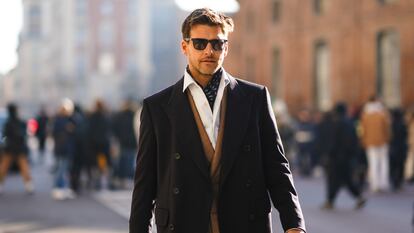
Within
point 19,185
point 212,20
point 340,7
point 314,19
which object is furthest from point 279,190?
point 314,19

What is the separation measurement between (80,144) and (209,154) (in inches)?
511

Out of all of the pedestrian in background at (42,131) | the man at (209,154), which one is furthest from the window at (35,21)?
the man at (209,154)

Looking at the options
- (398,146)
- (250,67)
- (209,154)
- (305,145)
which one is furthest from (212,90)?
(250,67)

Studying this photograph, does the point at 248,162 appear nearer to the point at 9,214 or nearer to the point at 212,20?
the point at 212,20

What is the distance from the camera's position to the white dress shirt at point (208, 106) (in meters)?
3.56

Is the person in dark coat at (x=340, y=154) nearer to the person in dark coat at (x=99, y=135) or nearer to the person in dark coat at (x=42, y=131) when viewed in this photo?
the person in dark coat at (x=99, y=135)

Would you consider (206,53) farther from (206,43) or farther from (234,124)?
(234,124)

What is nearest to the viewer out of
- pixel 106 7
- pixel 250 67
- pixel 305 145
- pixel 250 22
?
pixel 305 145

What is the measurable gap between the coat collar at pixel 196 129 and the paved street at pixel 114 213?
21.2ft

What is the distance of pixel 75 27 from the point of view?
102 meters

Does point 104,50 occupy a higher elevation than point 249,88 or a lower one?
higher

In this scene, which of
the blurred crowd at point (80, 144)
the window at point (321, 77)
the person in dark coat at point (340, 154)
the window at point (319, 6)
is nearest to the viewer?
the person in dark coat at point (340, 154)

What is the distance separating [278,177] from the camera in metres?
3.59

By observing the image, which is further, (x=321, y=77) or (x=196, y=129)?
(x=321, y=77)
